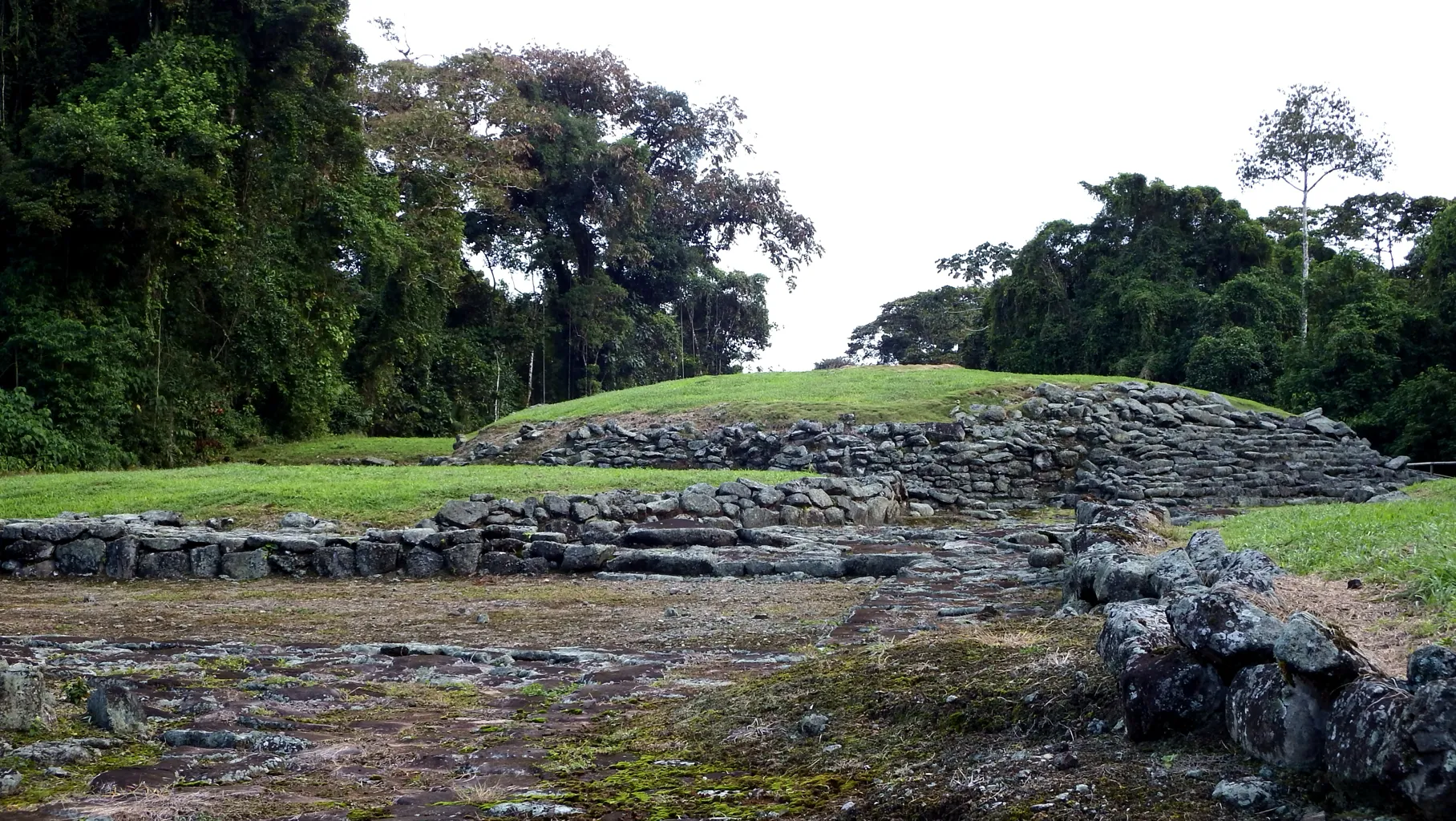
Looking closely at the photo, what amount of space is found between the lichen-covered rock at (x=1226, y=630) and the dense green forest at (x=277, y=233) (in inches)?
780

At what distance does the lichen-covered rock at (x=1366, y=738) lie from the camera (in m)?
2.41

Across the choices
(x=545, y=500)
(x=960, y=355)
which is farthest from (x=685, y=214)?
(x=545, y=500)

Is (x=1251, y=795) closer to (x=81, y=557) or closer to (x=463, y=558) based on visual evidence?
(x=463, y=558)

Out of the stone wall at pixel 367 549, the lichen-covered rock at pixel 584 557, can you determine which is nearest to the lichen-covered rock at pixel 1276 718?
the stone wall at pixel 367 549

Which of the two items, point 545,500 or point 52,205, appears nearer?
point 545,500

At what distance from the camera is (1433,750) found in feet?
7.61

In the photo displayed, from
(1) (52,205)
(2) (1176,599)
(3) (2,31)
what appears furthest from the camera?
(3) (2,31)

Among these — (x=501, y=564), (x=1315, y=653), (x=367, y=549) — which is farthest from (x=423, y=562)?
(x=1315, y=653)

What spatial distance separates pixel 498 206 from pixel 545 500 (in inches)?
937

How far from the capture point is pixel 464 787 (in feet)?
12.1

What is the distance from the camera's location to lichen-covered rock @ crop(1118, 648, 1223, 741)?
125 inches

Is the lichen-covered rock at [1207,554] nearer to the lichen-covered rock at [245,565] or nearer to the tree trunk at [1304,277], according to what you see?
the lichen-covered rock at [245,565]

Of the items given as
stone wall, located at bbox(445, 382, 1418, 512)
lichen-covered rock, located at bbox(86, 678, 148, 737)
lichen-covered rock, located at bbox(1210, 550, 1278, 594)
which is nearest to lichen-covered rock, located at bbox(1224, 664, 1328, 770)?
lichen-covered rock, located at bbox(1210, 550, 1278, 594)

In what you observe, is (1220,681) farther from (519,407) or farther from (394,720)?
(519,407)
